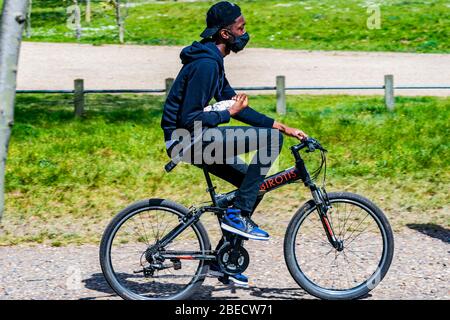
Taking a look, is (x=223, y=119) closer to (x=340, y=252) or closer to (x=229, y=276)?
(x=229, y=276)

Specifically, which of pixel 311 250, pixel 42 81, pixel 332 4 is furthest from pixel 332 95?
pixel 332 4

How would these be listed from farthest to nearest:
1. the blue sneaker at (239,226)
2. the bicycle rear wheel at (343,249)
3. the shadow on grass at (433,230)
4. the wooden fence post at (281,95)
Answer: the wooden fence post at (281,95) → the shadow on grass at (433,230) → the bicycle rear wheel at (343,249) → the blue sneaker at (239,226)

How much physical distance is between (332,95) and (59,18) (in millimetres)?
21607

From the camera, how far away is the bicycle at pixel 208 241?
5449 millimetres

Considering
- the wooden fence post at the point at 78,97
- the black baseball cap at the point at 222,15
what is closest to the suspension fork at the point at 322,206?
the black baseball cap at the point at 222,15

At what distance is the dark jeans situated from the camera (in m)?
5.27

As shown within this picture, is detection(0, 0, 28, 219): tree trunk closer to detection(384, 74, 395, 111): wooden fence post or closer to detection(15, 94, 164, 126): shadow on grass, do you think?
detection(15, 94, 164, 126): shadow on grass

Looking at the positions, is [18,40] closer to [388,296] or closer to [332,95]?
[388,296]

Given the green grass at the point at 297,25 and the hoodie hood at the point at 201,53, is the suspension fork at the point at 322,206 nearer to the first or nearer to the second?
the hoodie hood at the point at 201,53

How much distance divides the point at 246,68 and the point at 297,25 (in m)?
8.76

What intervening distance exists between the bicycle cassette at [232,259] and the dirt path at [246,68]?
45.5 ft

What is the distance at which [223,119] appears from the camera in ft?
17.1

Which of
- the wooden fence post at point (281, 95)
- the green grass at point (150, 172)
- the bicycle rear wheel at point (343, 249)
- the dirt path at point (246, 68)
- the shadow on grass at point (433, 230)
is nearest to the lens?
the bicycle rear wheel at point (343, 249)

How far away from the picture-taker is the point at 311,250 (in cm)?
598
